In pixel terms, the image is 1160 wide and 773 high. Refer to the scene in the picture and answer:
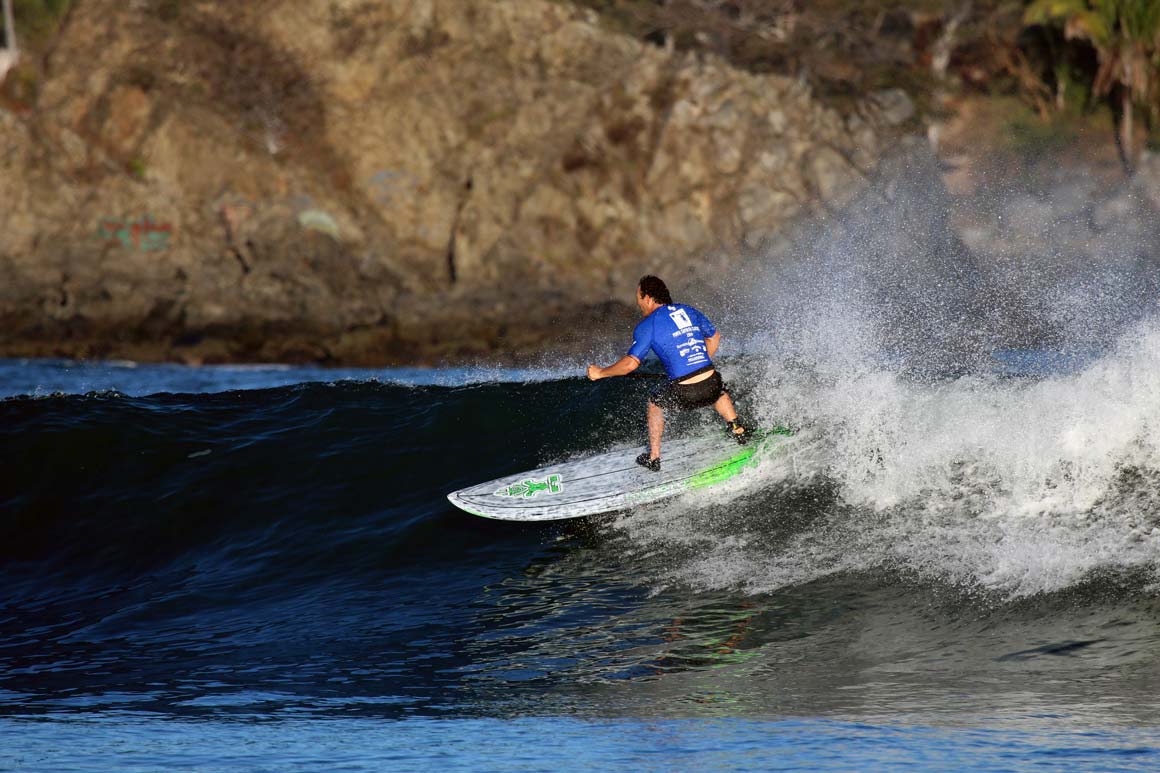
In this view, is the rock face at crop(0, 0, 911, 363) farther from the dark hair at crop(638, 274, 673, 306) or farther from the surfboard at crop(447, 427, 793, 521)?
the dark hair at crop(638, 274, 673, 306)

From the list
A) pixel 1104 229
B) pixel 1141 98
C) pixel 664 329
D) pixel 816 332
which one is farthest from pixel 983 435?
pixel 1141 98

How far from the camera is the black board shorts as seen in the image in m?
9.40

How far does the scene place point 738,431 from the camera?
966cm

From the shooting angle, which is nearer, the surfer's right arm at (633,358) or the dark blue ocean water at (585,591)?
the dark blue ocean water at (585,591)

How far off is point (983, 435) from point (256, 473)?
6536 millimetres

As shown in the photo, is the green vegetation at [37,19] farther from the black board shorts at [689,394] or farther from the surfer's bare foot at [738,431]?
the surfer's bare foot at [738,431]

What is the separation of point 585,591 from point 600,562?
20.5 inches

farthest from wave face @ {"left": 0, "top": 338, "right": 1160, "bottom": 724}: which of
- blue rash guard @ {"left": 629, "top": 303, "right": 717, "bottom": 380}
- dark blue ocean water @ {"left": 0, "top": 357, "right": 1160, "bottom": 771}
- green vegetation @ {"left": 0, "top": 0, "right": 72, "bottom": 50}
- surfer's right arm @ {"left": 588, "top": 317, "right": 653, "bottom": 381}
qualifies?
green vegetation @ {"left": 0, "top": 0, "right": 72, "bottom": 50}

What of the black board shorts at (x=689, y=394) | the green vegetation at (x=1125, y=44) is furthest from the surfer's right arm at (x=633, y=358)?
the green vegetation at (x=1125, y=44)

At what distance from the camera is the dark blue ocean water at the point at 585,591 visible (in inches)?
236

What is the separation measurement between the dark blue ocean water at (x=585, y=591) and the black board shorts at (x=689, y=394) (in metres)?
0.76

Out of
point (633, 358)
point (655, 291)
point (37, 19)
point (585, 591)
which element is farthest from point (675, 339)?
point (37, 19)

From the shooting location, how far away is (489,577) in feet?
29.7

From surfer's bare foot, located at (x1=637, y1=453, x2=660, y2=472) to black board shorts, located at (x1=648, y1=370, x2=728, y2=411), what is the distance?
411 mm
